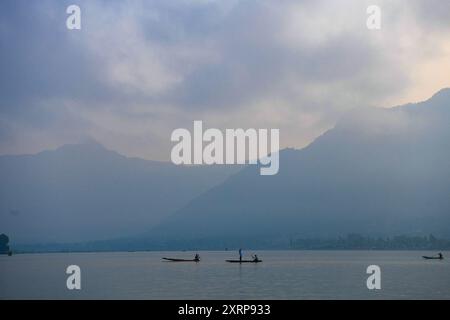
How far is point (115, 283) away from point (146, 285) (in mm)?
5635

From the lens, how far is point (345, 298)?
47219 millimetres

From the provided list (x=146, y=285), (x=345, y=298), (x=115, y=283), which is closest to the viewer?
(x=345, y=298)
